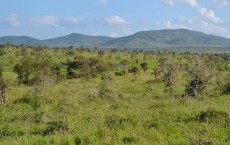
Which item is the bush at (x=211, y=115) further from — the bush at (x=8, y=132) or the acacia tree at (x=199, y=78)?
the acacia tree at (x=199, y=78)

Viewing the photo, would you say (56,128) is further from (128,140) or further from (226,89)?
(226,89)

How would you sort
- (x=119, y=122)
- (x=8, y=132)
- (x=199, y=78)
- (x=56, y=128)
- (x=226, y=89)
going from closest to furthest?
(x=56, y=128), (x=8, y=132), (x=119, y=122), (x=226, y=89), (x=199, y=78)

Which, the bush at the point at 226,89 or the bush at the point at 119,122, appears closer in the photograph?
the bush at the point at 119,122

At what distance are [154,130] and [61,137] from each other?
262 cm

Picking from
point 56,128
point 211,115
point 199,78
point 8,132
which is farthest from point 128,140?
point 199,78

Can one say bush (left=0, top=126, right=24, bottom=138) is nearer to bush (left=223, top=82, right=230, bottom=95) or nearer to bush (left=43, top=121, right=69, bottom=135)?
bush (left=43, top=121, right=69, bottom=135)

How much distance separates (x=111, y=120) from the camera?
42.3ft

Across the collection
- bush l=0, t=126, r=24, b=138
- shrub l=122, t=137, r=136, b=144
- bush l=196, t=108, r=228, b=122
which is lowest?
bush l=0, t=126, r=24, b=138

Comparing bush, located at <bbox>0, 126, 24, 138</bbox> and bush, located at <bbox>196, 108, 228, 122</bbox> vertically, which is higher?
bush, located at <bbox>196, 108, 228, 122</bbox>

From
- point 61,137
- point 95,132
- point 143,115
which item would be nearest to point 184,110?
point 143,115

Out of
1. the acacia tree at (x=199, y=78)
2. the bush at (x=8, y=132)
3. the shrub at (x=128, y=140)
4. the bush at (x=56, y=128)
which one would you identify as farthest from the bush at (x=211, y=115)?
Answer: the acacia tree at (x=199, y=78)

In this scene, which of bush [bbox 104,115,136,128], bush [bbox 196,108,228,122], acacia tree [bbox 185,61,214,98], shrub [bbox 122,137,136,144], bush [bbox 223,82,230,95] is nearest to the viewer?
shrub [bbox 122,137,136,144]

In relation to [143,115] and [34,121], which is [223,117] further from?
[34,121]

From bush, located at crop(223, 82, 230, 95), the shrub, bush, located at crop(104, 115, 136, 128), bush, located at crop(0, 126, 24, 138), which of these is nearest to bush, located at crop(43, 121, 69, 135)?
bush, located at crop(0, 126, 24, 138)
